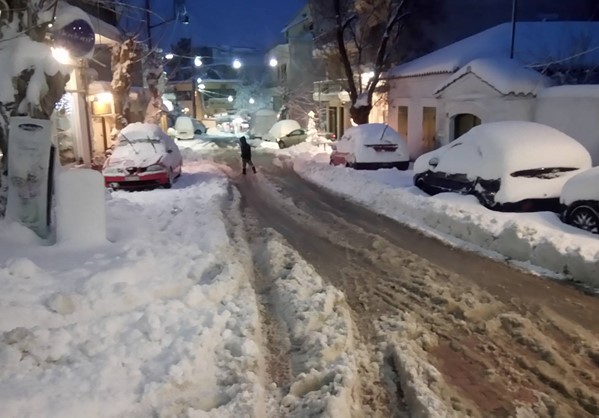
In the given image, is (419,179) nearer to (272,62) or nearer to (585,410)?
(585,410)

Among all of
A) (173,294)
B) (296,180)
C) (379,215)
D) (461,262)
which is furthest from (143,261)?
(296,180)

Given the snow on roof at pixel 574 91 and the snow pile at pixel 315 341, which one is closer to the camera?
the snow pile at pixel 315 341

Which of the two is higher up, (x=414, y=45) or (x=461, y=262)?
(x=414, y=45)

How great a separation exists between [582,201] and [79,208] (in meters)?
8.03

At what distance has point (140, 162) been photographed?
629 inches

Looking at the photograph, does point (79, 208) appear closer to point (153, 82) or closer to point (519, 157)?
point (519, 157)

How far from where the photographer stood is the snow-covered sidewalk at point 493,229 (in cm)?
788

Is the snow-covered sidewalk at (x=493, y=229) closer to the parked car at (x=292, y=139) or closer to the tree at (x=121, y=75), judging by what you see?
the tree at (x=121, y=75)

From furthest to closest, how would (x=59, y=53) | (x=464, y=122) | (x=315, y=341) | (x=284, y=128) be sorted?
1. (x=284, y=128)
2. (x=464, y=122)
3. (x=59, y=53)
4. (x=315, y=341)

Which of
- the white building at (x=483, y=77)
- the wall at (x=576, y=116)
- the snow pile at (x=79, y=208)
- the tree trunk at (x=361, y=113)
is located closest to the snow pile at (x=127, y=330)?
the snow pile at (x=79, y=208)

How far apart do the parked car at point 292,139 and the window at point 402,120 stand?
9207 mm

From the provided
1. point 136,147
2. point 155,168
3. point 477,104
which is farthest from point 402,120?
point 155,168

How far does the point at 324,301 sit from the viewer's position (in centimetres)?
660

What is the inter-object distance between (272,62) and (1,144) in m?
47.1
